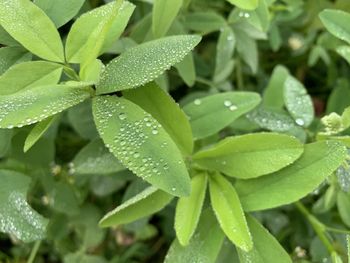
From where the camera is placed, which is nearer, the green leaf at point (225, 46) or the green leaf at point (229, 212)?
the green leaf at point (229, 212)

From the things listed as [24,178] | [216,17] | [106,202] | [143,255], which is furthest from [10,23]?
[143,255]

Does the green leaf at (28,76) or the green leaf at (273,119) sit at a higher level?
the green leaf at (28,76)

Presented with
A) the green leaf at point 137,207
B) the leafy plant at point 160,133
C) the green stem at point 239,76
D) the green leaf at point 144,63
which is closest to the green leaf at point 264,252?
the leafy plant at point 160,133

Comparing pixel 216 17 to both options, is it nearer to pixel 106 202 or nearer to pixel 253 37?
pixel 253 37

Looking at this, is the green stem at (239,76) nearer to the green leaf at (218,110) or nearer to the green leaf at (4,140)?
the green leaf at (218,110)

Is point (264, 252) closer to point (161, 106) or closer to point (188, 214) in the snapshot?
point (188, 214)

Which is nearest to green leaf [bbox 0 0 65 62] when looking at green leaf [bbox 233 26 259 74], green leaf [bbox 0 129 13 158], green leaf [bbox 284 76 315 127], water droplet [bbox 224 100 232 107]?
green leaf [bbox 0 129 13 158]

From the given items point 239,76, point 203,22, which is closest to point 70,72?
point 203,22
